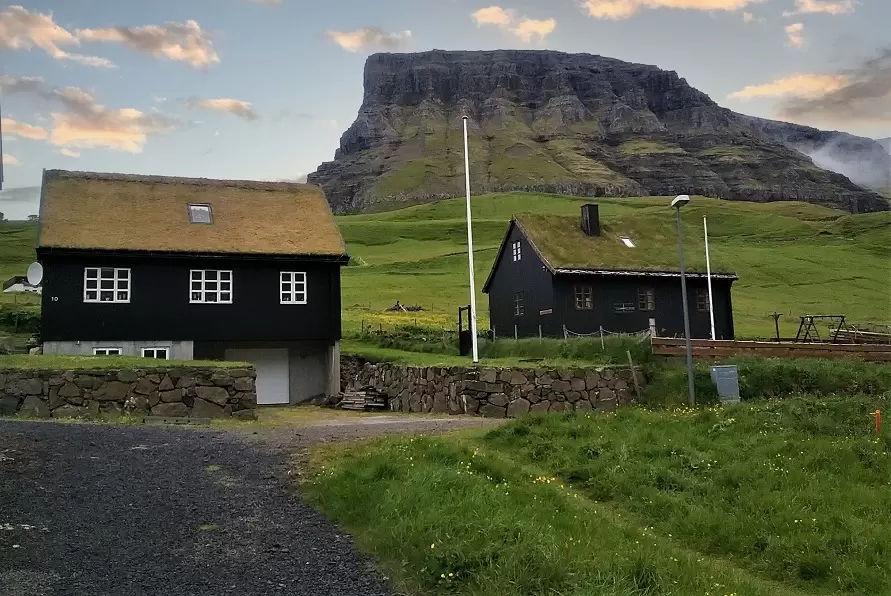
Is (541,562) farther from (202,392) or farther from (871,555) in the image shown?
(202,392)

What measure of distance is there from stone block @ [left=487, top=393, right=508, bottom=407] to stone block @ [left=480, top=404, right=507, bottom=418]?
0.33 feet

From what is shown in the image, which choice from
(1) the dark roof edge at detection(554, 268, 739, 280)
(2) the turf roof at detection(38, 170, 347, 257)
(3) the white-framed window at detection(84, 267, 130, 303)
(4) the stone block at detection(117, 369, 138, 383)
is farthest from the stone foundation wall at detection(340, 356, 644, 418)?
(3) the white-framed window at detection(84, 267, 130, 303)

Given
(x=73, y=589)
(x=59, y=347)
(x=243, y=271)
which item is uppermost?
(x=243, y=271)

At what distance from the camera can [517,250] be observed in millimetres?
42000

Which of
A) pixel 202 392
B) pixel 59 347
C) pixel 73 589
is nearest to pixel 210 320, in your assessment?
pixel 59 347

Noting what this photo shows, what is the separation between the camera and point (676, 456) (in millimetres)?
12922

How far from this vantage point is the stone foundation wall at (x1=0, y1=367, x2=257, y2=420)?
19.5 m

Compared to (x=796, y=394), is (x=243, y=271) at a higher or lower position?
higher

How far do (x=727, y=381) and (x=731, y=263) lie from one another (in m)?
57.4

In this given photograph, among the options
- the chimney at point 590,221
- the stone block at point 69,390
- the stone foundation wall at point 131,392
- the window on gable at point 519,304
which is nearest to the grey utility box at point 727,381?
the stone foundation wall at point 131,392

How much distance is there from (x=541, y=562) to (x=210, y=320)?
1000 inches

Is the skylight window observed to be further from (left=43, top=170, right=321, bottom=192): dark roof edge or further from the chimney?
the chimney

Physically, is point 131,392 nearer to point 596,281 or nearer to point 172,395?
point 172,395

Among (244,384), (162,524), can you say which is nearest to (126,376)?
(244,384)
